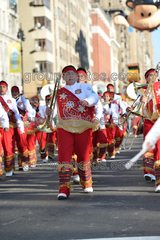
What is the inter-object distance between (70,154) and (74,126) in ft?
1.43

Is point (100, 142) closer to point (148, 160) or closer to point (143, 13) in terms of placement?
point (148, 160)

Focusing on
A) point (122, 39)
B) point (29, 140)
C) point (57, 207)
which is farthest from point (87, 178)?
point (122, 39)

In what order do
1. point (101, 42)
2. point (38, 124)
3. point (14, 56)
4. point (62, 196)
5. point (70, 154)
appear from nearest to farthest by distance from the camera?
point (62, 196) → point (70, 154) → point (38, 124) → point (14, 56) → point (101, 42)

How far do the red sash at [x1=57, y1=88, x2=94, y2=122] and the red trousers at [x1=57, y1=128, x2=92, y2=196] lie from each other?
238 millimetres

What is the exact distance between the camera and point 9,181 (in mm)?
9258

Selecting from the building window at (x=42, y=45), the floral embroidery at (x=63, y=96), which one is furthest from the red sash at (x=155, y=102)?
the building window at (x=42, y=45)

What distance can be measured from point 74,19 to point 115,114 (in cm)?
5323

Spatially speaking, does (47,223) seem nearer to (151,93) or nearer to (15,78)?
(151,93)

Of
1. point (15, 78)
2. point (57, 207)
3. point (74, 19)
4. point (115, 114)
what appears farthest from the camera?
point (74, 19)

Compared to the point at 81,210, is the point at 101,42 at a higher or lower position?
higher

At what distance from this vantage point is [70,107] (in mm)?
7344

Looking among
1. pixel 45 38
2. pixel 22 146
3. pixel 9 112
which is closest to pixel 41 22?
pixel 45 38

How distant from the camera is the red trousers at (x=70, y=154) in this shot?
7121 mm

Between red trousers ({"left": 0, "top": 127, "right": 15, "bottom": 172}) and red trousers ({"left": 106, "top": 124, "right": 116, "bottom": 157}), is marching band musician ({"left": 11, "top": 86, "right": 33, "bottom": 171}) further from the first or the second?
red trousers ({"left": 106, "top": 124, "right": 116, "bottom": 157})
